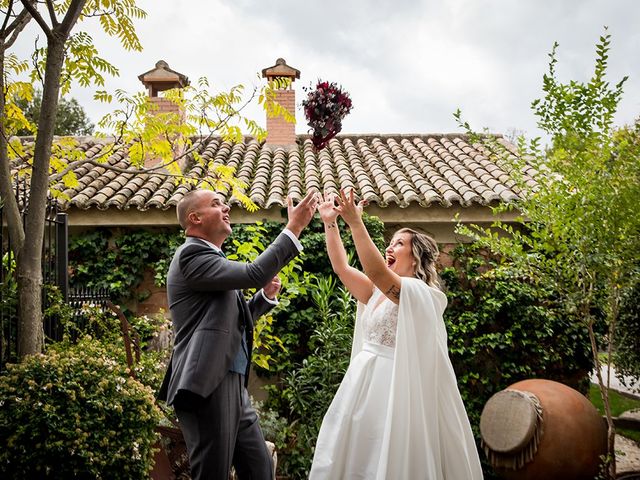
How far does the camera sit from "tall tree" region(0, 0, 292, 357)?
155 inches

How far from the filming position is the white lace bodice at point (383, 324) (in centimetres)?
336

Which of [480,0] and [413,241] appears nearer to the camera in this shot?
[413,241]

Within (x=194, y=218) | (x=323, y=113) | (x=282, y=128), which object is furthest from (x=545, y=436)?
(x=282, y=128)

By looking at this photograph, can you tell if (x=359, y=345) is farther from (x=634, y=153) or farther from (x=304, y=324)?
(x=304, y=324)

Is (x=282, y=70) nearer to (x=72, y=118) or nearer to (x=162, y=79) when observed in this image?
(x=162, y=79)

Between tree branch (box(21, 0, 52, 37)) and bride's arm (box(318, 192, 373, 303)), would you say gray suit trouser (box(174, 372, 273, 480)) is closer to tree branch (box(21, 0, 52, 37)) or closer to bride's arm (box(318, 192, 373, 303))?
bride's arm (box(318, 192, 373, 303))

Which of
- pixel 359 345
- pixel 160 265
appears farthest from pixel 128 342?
pixel 160 265

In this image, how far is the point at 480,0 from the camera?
7.22m

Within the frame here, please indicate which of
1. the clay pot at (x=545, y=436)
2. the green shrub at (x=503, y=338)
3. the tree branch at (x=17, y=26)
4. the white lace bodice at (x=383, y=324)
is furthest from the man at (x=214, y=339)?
the green shrub at (x=503, y=338)

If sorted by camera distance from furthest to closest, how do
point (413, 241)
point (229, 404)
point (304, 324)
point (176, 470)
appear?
point (304, 324)
point (176, 470)
point (413, 241)
point (229, 404)

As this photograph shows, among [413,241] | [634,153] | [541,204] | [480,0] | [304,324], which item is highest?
[480,0]

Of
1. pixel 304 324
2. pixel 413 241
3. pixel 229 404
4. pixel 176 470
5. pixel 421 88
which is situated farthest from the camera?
pixel 421 88

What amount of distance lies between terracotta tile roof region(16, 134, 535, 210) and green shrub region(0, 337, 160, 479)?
2905mm

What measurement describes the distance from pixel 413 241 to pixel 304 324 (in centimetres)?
382
